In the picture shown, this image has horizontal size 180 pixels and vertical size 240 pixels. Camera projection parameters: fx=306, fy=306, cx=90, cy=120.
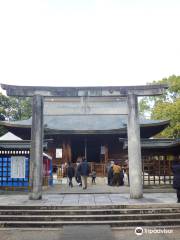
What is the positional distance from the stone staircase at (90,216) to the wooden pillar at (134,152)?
2388 millimetres

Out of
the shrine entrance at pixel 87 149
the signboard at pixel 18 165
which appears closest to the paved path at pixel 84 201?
the signboard at pixel 18 165

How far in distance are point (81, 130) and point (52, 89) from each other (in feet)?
46.5

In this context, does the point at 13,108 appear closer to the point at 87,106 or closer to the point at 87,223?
the point at 87,106

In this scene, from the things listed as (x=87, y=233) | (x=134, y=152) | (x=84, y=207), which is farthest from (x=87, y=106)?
(x=87, y=233)

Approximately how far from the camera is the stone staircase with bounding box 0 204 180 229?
10086mm

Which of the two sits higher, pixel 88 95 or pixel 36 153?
pixel 88 95

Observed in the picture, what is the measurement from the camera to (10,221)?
10352mm

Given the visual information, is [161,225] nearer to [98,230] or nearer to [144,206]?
[144,206]

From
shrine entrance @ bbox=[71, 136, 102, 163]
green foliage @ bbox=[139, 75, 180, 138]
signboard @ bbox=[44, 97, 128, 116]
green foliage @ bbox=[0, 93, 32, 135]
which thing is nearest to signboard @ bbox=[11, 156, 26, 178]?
signboard @ bbox=[44, 97, 128, 116]

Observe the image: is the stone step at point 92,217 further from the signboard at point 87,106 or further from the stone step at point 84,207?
the signboard at point 87,106

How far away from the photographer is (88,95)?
567 inches

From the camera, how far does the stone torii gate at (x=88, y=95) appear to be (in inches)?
537

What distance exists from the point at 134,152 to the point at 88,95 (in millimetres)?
3391

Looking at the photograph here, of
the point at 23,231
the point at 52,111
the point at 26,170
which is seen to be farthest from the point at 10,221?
the point at 26,170
